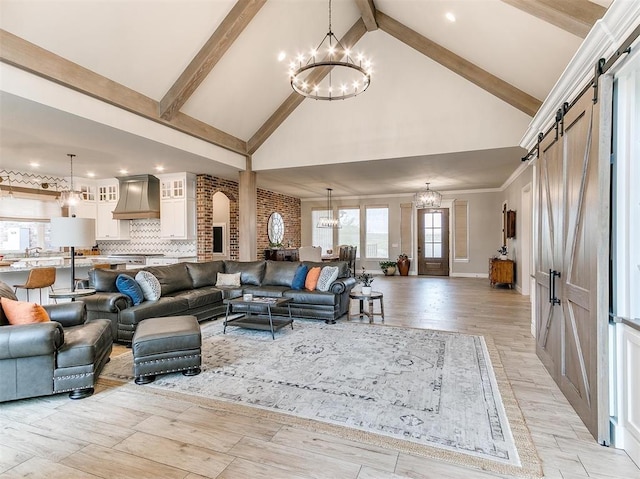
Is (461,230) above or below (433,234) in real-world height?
above

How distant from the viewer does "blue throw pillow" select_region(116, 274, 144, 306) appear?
14.1 ft

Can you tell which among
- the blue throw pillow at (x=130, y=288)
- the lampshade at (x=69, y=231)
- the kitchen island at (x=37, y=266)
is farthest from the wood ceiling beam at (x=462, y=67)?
the kitchen island at (x=37, y=266)

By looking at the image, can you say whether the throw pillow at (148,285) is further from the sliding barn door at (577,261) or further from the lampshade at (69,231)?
the sliding barn door at (577,261)

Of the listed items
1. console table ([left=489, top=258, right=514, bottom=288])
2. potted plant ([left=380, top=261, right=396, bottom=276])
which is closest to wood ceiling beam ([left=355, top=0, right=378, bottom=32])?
console table ([left=489, top=258, right=514, bottom=288])

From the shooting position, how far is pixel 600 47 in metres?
2.12

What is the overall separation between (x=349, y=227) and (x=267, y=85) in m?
7.11

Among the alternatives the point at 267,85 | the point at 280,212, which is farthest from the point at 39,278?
the point at 280,212

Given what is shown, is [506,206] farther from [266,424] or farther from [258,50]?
[266,424]

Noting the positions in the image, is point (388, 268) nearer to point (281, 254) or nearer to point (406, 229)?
point (406, 229)

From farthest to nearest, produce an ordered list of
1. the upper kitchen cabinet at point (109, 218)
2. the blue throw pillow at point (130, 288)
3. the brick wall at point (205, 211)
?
the upper kitchen cabinet at point (109, 218) < the brick wall at point (205, 211) < the blue throw pillow at point (130, 288)

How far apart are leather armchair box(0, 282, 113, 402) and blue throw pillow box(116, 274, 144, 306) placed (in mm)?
1426

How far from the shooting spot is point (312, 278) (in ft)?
18.0

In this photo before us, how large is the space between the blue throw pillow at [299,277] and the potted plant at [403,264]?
640 cm

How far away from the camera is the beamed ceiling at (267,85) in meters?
3.66
